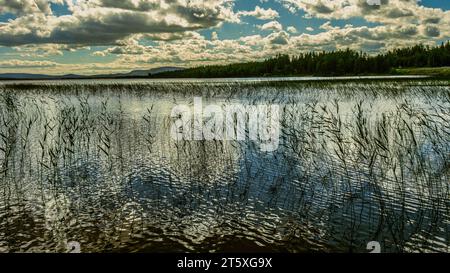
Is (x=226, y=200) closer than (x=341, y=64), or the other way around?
(x=226, y=200)

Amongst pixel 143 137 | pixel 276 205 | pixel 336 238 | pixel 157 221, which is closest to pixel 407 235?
pixel 336 238

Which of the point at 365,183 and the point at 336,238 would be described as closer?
the point at 336,238

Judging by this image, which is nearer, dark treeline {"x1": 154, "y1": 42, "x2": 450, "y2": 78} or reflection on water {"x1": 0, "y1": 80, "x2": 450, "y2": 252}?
reflection on water {"x1": 0, "y1": 80, "x2": 450, "y2": 252}

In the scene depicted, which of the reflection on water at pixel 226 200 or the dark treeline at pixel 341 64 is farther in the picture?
the dark treeline at pixel 341 64

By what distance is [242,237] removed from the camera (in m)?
6.76

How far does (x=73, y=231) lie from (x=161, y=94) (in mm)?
31427

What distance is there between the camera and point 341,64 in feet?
494

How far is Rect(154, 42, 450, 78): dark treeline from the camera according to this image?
134 metres

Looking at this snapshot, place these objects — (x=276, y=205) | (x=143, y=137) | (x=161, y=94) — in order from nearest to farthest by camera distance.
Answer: (x=276, y=205) → (x=143, y=137) → (x=161, y=94)

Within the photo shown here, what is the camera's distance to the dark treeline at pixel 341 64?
5270 inches

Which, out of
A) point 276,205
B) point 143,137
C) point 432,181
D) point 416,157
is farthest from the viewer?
point 143,137
